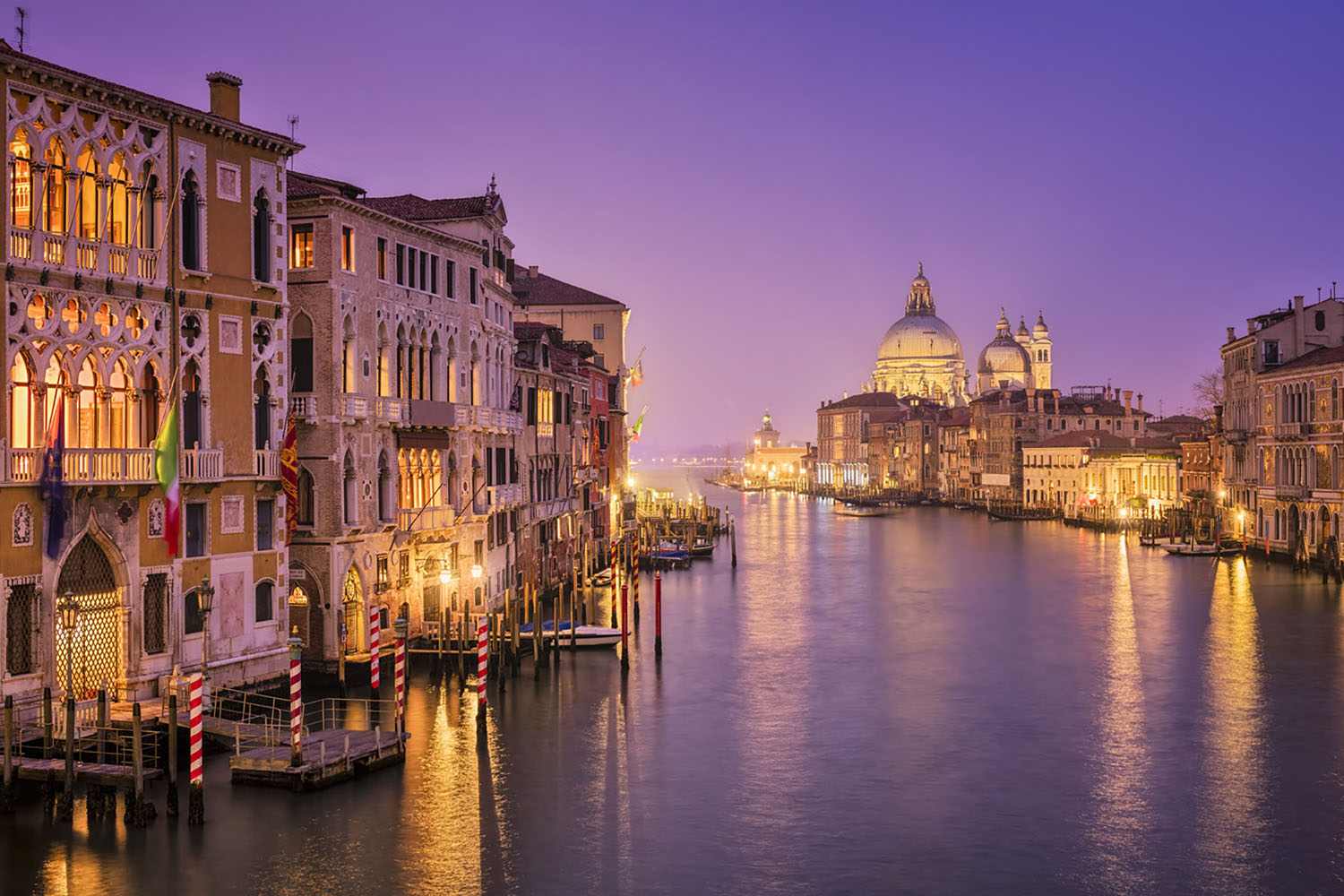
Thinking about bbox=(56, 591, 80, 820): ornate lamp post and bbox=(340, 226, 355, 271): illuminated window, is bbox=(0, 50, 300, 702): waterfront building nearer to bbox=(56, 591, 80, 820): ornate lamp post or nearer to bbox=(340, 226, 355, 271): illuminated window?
bbox=(56, 591, 80, 820): ornate lamp post

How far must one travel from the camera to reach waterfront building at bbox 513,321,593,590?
3672cm

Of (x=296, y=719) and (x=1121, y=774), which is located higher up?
(x=296, y=719)

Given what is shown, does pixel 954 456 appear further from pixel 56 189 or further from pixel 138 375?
pixel 56 189

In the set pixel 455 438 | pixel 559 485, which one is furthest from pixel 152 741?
pixel 559 485

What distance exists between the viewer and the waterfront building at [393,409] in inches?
973

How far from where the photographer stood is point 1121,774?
67.6 feet

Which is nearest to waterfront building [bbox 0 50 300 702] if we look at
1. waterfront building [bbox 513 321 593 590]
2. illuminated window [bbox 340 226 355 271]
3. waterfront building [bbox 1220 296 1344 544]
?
illuminated window [bbox 340 226 355 271]

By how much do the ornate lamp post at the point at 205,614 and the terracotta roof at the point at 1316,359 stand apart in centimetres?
3973

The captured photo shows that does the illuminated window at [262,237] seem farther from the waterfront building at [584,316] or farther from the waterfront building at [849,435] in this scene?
the waterfront building at [849,435]

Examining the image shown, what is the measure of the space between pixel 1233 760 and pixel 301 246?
58.1ft

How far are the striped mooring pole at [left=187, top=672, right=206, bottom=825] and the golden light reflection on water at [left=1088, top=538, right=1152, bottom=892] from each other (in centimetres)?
1068

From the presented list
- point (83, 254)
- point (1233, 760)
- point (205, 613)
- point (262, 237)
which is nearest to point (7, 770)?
point (205, 613)

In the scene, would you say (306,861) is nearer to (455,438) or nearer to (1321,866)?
(1321,866)

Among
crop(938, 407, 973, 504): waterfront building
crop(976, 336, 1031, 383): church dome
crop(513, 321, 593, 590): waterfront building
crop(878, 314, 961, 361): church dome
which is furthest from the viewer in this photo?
crop(878, 314, 961, 361): church dome
